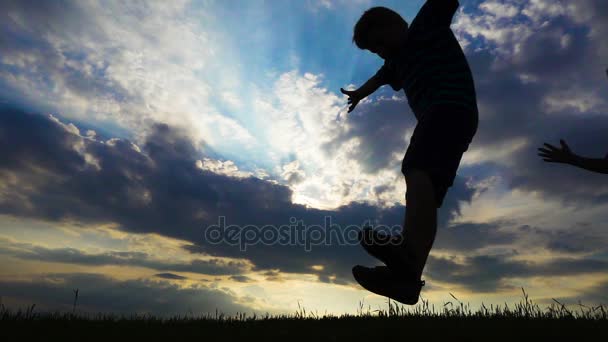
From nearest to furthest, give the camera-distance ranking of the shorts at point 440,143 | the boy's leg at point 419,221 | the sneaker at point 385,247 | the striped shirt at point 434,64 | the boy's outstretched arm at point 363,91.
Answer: the sneaker at point 385,247 < the boy's leg at point 419,221 < the shorts at point 440,143 < the striped shirt at point 434,64 < the boy's outstretched arm at point 363,91

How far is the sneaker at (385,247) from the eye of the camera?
3.51 meters

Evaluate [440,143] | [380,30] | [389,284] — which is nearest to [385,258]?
[389,284]

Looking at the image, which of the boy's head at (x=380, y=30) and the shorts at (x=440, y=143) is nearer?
the shorts at (x=440, y=143)

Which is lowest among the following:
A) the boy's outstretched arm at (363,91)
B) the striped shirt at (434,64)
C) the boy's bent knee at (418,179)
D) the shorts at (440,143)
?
the boy's bent knee at (418,179)

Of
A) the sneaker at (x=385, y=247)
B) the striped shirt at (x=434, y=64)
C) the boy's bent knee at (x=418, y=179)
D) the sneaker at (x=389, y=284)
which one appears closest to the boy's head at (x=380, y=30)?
the striped shirt at (x=434, y=64)

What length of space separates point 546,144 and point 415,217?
2.03m

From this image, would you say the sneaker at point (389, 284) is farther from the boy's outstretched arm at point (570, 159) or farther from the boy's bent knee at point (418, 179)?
the boy's outstretched arm at point (570, 159)

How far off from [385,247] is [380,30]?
89.4 inches

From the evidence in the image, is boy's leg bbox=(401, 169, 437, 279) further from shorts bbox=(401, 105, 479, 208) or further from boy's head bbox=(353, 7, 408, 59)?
boy's head bbox=(353, 7, 408, 59)

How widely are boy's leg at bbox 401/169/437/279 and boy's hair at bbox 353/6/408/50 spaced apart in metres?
1.63

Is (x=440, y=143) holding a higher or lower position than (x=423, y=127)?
lower

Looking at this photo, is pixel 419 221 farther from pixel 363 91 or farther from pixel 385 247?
pixel 363 91

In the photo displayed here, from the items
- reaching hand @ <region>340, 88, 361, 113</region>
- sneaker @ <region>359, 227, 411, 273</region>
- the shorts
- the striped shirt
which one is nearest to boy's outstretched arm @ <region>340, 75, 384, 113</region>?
reaching hand @ <region>340, 88, 361, 113</region>

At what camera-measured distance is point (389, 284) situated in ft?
12.2
